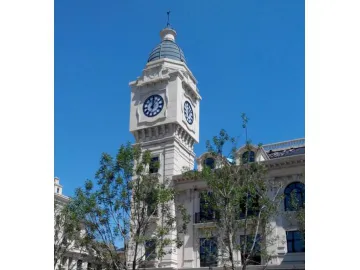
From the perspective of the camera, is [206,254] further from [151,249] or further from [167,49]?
[167,49]

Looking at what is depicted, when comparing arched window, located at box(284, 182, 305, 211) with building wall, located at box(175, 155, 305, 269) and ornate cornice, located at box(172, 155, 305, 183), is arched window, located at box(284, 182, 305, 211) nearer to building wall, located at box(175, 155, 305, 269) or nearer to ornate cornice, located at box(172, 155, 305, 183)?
building wall, located at box(175, 155, 305, 269)

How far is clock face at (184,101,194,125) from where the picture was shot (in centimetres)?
2913

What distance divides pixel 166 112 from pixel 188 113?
93.2 inches

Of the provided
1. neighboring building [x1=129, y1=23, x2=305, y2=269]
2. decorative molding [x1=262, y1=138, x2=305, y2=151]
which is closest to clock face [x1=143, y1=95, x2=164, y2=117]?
neighboring building [x1=129, y1=23, x2=305, y2=269]

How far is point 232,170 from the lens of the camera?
1964cm

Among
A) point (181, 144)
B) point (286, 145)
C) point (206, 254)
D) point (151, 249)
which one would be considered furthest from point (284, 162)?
point (151, 249)

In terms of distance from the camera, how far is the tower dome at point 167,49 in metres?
31.1

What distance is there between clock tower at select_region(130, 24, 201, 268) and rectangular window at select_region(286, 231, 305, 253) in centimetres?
768

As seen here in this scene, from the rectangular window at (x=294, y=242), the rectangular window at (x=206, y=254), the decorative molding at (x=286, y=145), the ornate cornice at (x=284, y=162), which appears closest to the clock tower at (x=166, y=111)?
the ornate cornice at (x=284, y=162)

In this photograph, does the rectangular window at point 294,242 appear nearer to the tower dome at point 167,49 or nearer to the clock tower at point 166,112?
the clock tower at point 166,112

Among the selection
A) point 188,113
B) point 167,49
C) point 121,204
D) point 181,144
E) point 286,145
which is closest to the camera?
point 121,204

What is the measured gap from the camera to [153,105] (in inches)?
1129
